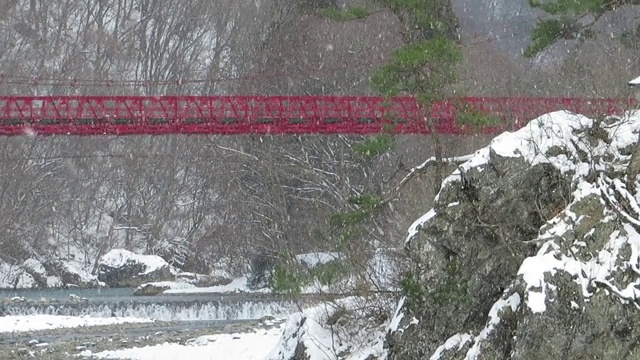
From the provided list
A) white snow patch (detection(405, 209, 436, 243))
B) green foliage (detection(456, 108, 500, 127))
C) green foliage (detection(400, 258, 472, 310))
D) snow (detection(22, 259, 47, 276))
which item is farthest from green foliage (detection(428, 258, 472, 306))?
snow (detection(22, 259, 47, 276))

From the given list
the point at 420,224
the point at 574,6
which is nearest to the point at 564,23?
the point at 574,6

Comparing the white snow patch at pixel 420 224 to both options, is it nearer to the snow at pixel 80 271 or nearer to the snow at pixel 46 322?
the snow at pixel 46 322

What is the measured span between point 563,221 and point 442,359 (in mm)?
1534

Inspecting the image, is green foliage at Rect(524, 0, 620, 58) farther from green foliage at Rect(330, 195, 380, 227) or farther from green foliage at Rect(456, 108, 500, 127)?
green foliage at Rect(330, 195, 380, 227)

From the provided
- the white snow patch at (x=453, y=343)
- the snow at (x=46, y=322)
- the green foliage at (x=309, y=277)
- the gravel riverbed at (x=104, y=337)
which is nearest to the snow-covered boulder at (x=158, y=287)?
the snow at (x=46, y=322)

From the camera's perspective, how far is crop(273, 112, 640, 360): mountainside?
7707mm

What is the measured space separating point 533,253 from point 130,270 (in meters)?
29.9

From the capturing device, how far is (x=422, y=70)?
44.8ft

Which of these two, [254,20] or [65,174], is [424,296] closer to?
[65,174]

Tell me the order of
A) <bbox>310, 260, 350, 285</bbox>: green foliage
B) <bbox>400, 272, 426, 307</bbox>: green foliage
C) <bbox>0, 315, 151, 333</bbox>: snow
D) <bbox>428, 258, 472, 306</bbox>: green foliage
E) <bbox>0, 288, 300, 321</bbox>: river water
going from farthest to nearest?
1. <bbox>0, 288, 300, 321</bbox>: river water
2. <bbox>0, 315, 151, 333</bbox>: snow
3. <bbox>310, 260, 350, 285</bbox>: green foliage
4. <bbox>400, 272, 426, 307</bbox>: green foliage
5. <bbox>428, 258, 472, 306</bbox>: green foliage

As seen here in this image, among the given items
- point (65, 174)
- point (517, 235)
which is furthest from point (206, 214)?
point (517, 235)

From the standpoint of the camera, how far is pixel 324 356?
1183 centimetres

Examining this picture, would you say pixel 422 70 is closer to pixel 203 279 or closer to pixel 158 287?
Result: pixel 158 287

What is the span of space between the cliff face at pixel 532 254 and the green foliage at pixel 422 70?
3.62 meters
